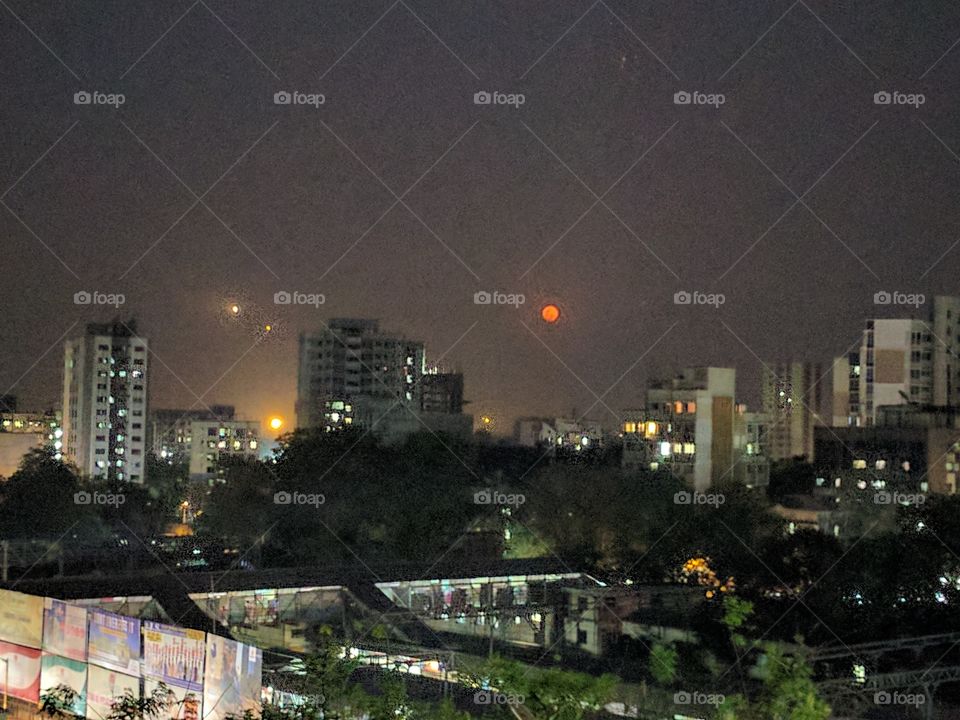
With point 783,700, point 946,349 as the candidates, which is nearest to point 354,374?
point 946,349

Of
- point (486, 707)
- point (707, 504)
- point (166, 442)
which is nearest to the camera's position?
point (486, 707)

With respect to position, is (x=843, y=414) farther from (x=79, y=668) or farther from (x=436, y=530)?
(x=79, y=668)

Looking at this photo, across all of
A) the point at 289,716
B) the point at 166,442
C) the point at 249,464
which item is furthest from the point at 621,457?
the point at 289,716

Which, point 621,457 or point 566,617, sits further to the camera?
point 621,457

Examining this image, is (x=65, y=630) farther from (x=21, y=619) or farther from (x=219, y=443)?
(x=219, y=443)

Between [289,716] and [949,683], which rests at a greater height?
[289,716]

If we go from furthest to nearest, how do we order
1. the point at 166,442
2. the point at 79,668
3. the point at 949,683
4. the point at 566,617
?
the point at 166,442 < the point at 566,617 < the point at 949,683 < the point at 79,668

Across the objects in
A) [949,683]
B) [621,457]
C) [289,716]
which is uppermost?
[621,457]
